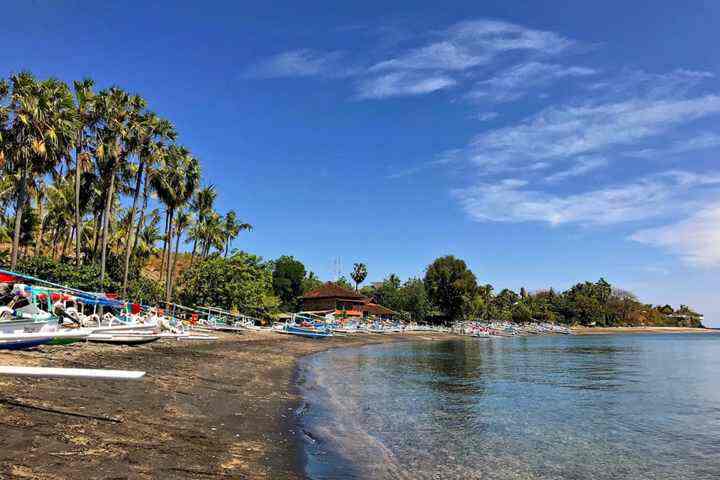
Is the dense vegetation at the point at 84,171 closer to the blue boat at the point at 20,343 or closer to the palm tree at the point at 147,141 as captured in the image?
the palm tree at the point at 147,141

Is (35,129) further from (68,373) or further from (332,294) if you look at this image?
(332,294)

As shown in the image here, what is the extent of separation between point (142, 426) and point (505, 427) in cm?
1033

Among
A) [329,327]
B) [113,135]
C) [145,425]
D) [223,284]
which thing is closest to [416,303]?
[329,327]

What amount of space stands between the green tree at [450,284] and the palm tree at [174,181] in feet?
227

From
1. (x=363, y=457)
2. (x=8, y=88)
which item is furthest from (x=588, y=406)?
(x=8, y=88)

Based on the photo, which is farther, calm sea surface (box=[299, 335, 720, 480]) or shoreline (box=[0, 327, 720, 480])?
calm sea surface (box=[299, 335, 720, 480])

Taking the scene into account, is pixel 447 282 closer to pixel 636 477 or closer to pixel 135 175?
pixel 135 175

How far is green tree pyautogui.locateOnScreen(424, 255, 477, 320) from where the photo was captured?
351 ft

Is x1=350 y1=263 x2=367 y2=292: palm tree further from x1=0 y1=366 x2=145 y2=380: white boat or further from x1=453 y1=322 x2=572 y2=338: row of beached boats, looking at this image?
x1=0 y1=366 x2=145 y2=380: white boat

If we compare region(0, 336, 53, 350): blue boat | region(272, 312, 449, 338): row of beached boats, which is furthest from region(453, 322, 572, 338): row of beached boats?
region(0, 336, 53, 350): blue boat

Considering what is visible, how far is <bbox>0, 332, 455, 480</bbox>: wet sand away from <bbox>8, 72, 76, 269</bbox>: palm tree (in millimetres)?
16344

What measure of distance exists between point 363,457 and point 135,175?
37197 millimetres

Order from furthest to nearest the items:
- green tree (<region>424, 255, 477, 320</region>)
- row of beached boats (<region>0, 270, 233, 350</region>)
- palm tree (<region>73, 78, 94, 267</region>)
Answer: green tree (<region>424, 255, 477, 320</region>) < palm tree (<region>73, 78, 94, 267</region>) < row of beached boats (<region>0, 270, 233, 350</region>)

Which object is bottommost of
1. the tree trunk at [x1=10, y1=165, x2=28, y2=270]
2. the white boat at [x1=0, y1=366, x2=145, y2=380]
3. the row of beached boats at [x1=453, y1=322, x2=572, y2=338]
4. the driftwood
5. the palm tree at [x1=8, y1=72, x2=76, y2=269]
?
the row of beached boats at [x1=453, y1=322, x2=572, y2=338]
